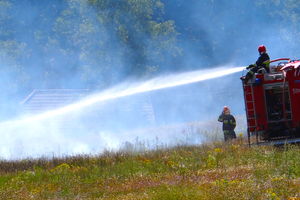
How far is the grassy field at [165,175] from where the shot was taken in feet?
27.6

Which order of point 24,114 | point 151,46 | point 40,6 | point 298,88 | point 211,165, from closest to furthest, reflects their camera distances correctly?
point 211,165 → point 298,88 → point 24,114 → point 151,46 → point 40,6

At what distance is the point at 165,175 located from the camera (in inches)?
433

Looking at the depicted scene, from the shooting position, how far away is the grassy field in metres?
8.40

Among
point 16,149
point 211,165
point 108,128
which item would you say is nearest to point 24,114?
point 108,128

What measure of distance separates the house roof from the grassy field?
1337 centimetres

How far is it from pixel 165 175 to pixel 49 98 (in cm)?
1881

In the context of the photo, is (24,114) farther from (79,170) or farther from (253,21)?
(253,21)

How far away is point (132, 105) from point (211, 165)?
16.5 m

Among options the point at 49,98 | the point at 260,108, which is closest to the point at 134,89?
the point at 49,98

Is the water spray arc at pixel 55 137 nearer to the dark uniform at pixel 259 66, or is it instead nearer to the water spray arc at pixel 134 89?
the water spray arc at pixel 134 89

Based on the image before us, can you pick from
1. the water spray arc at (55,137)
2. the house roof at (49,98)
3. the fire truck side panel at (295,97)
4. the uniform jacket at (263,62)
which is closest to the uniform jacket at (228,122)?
the water spray arc at (55,137)

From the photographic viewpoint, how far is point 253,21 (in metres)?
35.9

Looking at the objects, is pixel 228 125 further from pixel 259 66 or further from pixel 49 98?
pixel 49 98

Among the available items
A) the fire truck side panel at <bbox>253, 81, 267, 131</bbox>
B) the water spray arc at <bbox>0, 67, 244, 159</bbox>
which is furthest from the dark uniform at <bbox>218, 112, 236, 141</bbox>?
the fire truck side panel at <bbox>253, 81, 267, 131</bbox>
